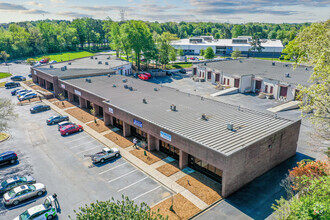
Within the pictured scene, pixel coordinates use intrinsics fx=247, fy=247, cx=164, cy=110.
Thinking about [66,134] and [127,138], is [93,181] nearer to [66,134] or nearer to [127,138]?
[127,138]

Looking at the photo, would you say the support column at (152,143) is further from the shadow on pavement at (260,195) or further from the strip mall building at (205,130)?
the shadow on pavement at (260,195)

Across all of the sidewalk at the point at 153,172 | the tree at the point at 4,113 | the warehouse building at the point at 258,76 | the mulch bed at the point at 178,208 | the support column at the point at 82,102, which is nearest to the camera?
the mulch bed at the point at 178,208

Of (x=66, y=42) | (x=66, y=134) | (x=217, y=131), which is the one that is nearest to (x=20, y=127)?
(x=66, y=134)

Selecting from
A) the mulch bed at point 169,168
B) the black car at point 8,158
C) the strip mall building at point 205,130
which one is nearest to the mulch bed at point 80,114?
the strip mall building at point 205,130

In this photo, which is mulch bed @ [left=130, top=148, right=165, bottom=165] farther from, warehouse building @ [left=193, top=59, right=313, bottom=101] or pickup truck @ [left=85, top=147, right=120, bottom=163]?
warehouse building @ [left=193, top=59, right=313, bottom=101]

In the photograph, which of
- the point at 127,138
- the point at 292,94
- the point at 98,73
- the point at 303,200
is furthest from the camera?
the point at 98,73

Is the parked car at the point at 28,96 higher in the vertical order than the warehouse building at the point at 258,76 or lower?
lower
